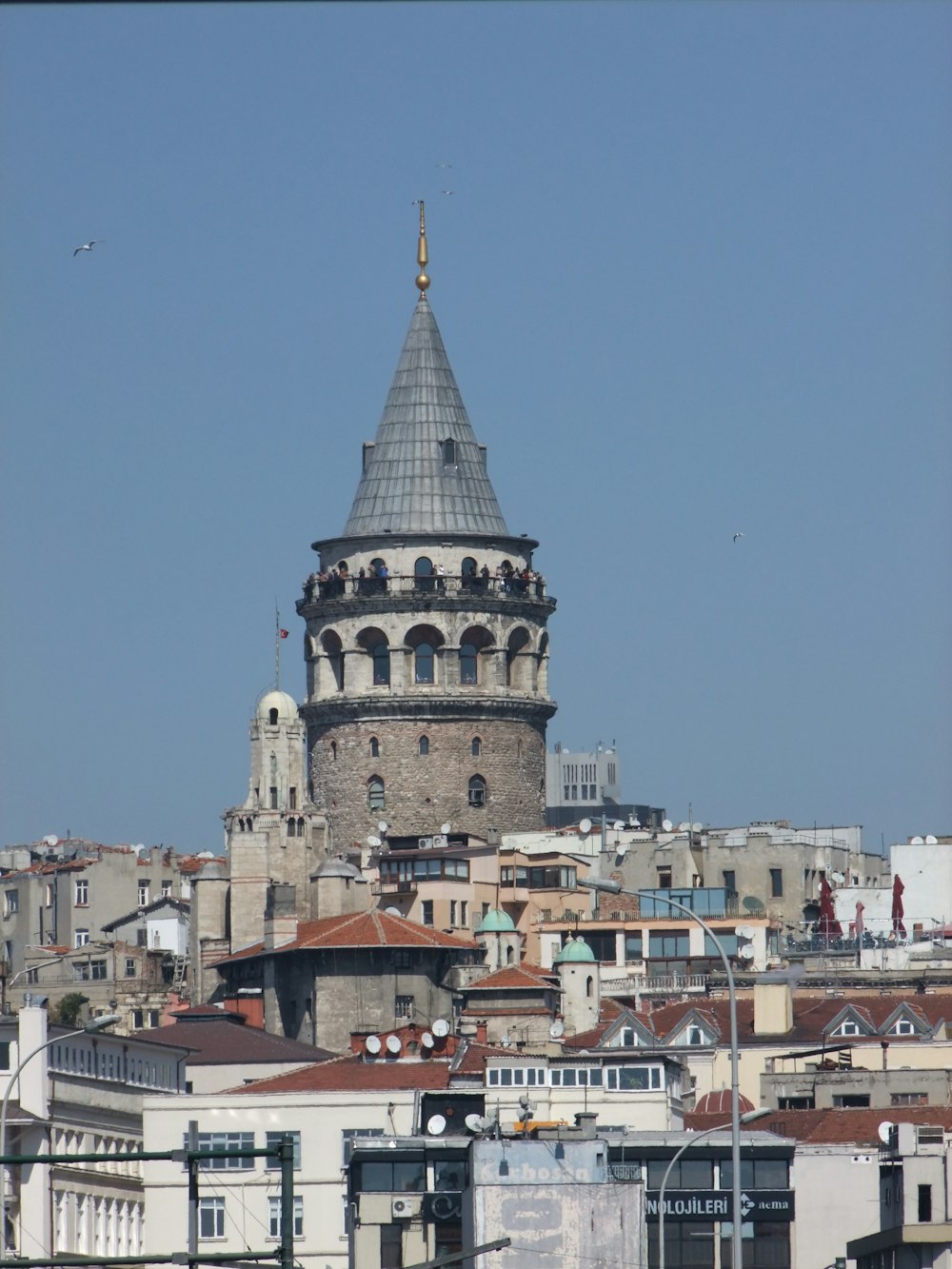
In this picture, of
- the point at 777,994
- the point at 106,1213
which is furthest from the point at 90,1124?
the point at 777,994

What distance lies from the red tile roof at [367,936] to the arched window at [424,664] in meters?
17.5

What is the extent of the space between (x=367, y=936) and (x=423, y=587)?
2454 centimetres

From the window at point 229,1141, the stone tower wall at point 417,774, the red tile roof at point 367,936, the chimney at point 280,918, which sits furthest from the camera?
the stone tower wall at point 417,774

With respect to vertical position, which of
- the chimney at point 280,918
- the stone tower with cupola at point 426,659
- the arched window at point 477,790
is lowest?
the chimney at point 280,918

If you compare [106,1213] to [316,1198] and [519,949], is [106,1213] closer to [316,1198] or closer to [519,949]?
[316,1198]

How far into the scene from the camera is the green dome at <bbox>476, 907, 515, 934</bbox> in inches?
5300

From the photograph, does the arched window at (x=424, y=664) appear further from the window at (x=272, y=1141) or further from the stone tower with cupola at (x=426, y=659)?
the window at (x=272, y=1141)

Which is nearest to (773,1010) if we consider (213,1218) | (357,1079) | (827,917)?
(357,1079)

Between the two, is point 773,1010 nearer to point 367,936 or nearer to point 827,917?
point 367,936

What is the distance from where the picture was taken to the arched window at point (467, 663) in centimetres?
14812

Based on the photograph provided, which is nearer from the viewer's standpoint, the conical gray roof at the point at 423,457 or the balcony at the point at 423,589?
the balcony at the point at 423,589

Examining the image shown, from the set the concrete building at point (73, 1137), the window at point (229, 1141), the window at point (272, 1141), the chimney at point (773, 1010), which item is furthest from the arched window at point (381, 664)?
the window at point (229, 1141)

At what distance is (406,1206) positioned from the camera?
77.8 metres

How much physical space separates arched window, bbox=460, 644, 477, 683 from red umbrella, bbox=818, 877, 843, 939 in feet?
56.7
